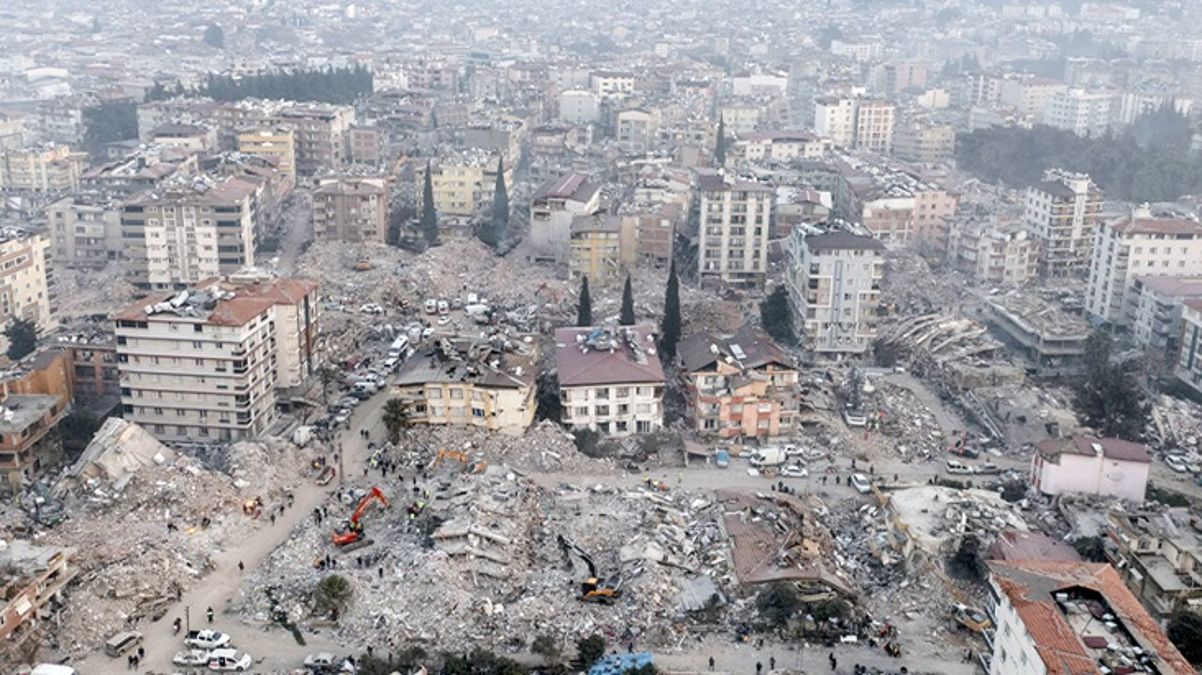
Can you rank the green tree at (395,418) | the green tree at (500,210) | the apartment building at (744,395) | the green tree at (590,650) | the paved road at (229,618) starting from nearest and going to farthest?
1. the green tree at (590,650)
2. the paved road at (229,618)
3. the green tree at (395,418)
4. the apartment building at (744,395)
5. the green tree at (500,210)

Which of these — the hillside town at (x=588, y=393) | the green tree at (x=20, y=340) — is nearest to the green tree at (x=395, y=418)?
the hillside town at (x=588, y=393)

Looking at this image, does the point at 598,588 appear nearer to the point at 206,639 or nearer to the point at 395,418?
the point at 206,639

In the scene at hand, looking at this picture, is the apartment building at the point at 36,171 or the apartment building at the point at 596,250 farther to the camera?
the apartment building at the point at 36,171

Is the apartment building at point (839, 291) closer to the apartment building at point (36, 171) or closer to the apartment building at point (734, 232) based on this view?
the apartment building at point (734, 232)

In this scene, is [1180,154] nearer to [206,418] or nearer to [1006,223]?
[1006,223]

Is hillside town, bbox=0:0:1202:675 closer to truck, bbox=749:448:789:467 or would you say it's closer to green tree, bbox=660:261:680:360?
truck, bbox=749:448:789:467

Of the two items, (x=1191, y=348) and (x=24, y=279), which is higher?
(x=24, y=279)

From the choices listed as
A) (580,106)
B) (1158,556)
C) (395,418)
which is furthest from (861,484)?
(580,106)
